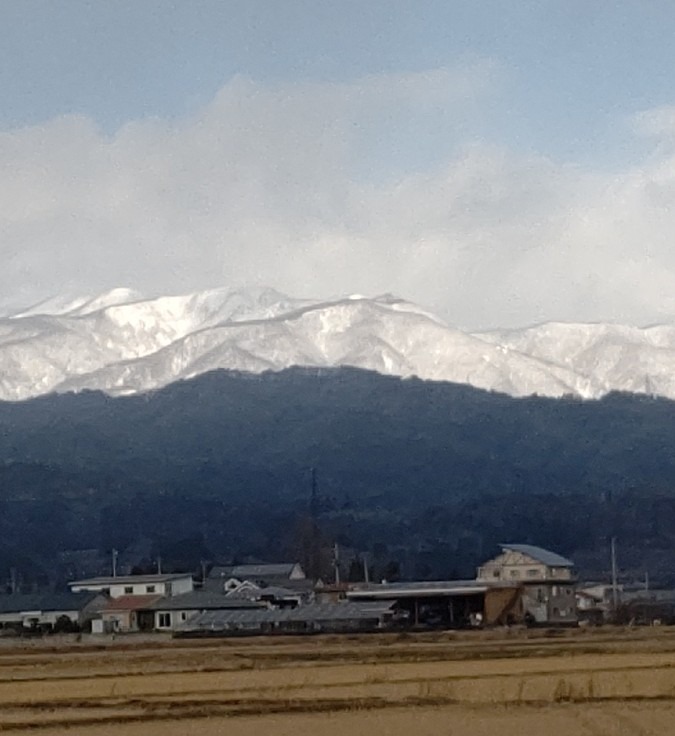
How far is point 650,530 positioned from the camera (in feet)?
546

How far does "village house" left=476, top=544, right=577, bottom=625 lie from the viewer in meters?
89.6

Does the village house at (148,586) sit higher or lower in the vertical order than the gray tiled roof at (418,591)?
higher

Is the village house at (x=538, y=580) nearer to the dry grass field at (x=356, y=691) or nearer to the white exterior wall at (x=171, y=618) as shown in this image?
the white exterior wall at (x=171, y=618)

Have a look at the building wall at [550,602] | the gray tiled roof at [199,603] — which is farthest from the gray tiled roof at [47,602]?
the building wall at [550,602]

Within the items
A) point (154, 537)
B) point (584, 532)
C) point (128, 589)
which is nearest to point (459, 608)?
point (128, 589)

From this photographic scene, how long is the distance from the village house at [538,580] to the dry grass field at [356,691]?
31457 millimetres

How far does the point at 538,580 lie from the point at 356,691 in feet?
204

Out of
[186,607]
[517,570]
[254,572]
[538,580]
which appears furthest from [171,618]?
[254,572]

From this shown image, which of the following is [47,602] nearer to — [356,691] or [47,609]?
[47,609]

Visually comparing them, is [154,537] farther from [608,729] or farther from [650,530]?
[608,729]

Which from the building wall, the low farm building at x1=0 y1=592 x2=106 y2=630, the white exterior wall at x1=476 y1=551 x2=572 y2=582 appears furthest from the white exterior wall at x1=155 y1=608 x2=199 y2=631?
the white exterior wall at x1=476 y1=551 x2=572 y2=582

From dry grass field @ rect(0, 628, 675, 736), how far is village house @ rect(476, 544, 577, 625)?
31457mm

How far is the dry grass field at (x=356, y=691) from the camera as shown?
27625 mm

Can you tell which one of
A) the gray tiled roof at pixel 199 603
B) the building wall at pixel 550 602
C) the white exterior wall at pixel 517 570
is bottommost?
the building wall at pixel 550 602
